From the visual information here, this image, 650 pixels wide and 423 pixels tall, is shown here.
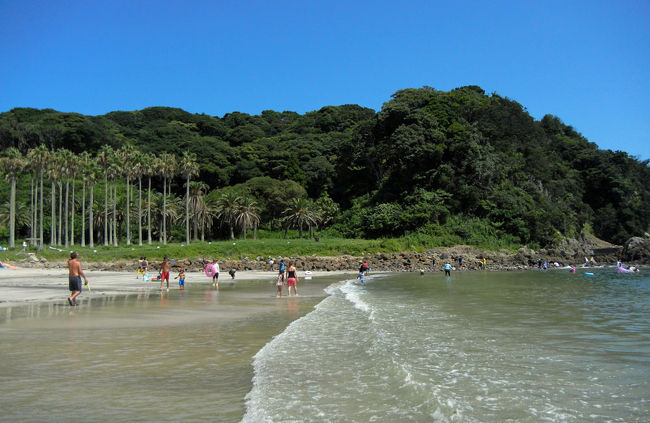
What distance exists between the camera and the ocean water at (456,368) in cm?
600

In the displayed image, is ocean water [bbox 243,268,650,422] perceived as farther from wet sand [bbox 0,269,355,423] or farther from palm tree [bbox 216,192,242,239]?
palm tree [bbox 216,192,242,239]

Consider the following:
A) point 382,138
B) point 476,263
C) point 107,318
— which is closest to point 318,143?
point 382,138

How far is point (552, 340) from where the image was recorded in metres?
10.8

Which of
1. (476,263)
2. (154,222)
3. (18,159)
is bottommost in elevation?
(476,263)

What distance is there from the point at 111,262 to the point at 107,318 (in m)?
38.0

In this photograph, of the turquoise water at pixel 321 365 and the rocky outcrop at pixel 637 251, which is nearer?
the turquoise water at pixel 321 365

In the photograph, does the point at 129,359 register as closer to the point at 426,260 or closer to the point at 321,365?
the point at 321,365

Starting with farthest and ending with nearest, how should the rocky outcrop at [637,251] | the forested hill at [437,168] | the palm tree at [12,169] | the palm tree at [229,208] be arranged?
the palm tree at [229,208] < the forested hill at [437,168] < the rocky outcrop at [637,251] < the palm tree at [12,169]

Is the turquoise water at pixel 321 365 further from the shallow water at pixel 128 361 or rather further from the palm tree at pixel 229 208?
the palm tree at pixel 229 208

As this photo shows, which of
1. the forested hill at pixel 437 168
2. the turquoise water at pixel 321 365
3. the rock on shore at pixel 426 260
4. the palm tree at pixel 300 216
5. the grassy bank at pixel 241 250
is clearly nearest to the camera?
the turquoise water at pixel 321 365

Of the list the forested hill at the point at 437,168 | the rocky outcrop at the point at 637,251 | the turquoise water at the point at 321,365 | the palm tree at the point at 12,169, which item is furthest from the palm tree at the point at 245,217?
the rocky outcrop at the point at 637,251

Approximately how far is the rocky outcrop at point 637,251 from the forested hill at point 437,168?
8.58 metres

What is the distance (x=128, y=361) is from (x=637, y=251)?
2673 inches

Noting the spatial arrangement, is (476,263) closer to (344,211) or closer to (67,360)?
(344,211)
